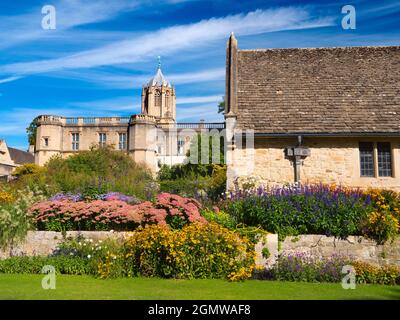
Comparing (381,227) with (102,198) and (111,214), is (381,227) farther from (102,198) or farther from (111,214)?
(102,198)

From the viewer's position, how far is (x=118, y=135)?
5156 cm

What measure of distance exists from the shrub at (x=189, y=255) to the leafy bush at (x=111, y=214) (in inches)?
49.0

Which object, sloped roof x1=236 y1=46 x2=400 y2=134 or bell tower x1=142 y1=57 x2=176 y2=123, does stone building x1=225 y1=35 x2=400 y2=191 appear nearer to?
sloped roof x1=236 y1=46 x2=400 y2=134

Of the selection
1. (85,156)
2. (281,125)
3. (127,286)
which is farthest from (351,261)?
(85,156)

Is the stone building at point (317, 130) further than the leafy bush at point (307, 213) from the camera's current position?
Yes

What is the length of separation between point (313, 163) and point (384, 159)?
8.23 feet

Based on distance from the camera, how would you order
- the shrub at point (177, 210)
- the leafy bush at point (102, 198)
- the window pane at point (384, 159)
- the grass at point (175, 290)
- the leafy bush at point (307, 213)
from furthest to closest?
1. the window pane at point (384, 159)
2. the leafy bush at point (102, 198)
3. the shrub at point (177, 210)
4. the leafy bush at point (307, 213)
5. the grass at point (175, 290)

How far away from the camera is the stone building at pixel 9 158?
59213mm

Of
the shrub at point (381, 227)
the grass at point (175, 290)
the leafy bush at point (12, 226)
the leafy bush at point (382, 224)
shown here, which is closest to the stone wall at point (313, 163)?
the leafy bush at point (382, 224)

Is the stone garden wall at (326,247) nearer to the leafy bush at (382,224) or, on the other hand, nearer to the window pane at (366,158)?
the leafy bush at (382,224)

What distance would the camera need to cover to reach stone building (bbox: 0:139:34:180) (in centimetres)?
5921

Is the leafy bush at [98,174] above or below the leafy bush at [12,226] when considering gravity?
above

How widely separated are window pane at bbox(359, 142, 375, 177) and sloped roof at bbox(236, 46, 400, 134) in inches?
27.3

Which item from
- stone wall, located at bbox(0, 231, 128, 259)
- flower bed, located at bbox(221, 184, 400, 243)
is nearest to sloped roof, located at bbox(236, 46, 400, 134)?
flower bed, located at bbox(221, 184, 400, 243)
